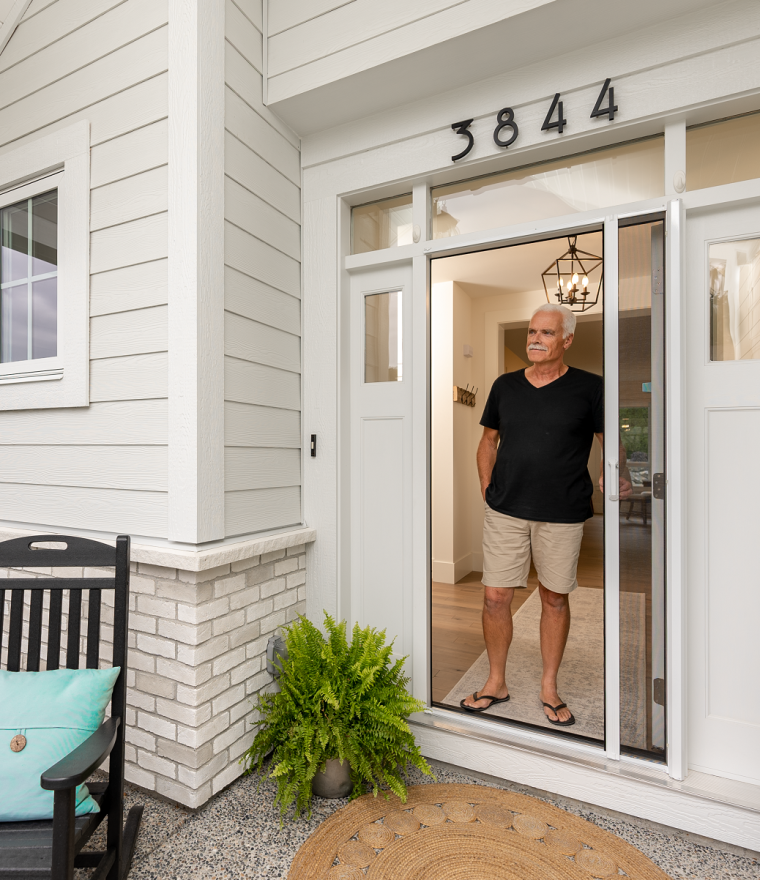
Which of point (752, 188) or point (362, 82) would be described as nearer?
point (752, 188)

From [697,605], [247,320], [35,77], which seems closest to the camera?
[697,605]

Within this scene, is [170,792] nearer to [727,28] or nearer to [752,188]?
[752,188]

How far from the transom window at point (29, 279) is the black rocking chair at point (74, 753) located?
1.09 meters

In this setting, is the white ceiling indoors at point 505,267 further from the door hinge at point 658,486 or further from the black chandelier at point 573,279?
the door hinge at point 658,486

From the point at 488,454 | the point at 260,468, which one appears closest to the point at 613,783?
the point at 488,454

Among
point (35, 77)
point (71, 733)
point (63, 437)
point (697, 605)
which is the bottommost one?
point (71, 733)

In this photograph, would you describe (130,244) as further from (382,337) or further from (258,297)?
(382,337)

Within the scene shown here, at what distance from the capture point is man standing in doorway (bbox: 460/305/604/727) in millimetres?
2197

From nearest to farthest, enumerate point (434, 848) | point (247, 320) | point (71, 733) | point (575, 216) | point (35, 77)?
1. point (71, 733)
2. point (434, 848)
3. point (575, 216)
4. point (247, 320)
5. point (35, 77)

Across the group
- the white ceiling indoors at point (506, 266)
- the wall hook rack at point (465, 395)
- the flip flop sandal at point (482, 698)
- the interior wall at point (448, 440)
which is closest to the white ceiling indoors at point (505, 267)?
the white ceiling indoors at point (506, 266)

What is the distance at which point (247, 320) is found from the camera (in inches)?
81.7

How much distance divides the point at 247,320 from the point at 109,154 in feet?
2.78

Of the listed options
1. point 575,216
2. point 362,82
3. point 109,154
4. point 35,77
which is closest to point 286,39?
point 362,82

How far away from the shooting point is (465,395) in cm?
466
